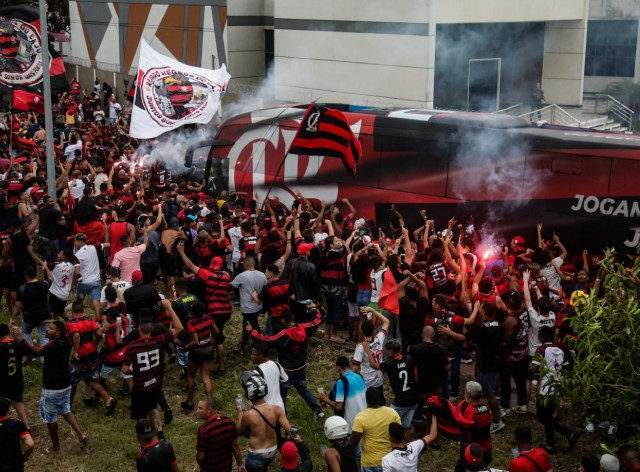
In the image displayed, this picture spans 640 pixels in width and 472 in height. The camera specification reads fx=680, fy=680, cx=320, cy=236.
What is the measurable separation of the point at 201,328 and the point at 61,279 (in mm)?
3095

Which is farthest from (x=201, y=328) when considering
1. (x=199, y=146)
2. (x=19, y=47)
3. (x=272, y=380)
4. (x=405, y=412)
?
(x=19, y=47)

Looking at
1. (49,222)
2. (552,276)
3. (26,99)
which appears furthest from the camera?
(26,99)

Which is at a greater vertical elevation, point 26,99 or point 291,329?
point 26,99

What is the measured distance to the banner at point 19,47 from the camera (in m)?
15.4

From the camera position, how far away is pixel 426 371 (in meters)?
7.65

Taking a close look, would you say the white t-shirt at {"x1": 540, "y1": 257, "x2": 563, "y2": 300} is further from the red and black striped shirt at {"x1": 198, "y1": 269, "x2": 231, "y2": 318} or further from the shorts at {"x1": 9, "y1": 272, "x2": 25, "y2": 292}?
the shorts at {"x1": 9, "y1": 272, "x2": 25, "y2": 292}

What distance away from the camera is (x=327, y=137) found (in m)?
12.1

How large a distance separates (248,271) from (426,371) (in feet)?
10.5

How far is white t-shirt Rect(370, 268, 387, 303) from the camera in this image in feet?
32.4

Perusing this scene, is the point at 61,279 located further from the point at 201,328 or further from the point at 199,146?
the point at 199,146

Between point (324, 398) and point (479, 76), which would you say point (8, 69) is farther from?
point (479, 76)

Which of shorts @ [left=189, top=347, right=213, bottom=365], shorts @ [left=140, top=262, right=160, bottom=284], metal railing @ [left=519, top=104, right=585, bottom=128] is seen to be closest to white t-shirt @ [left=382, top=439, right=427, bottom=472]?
shorts @ [left=189, top=347, right=213, bottom=365]

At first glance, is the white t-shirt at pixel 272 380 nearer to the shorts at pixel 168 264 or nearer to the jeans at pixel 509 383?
the jeans at pixel 509 383

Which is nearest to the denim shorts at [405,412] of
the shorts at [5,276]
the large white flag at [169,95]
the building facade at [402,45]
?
the shorts at [5,276]
